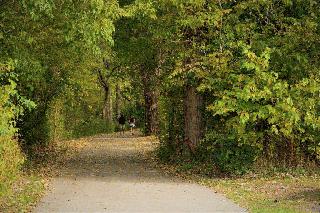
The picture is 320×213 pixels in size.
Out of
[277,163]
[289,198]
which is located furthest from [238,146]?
[289,198]

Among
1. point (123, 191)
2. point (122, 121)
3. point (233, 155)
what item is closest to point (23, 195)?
point (123, 191)

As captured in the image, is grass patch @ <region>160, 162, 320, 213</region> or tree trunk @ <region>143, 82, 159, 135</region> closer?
grass patch @ <region>160, 162, 320, 213</region>

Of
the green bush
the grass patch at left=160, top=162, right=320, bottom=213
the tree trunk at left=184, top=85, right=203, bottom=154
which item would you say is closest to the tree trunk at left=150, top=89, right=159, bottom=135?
the grass patch at left=160, top=162, right=320, bottom=213

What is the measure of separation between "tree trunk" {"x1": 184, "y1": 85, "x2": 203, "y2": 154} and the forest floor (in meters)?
1.55

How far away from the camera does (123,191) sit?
13875mm

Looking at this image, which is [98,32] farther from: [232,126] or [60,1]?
[232,126]

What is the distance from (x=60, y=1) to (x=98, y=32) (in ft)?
6.75

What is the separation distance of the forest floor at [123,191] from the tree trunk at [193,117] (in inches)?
61.2

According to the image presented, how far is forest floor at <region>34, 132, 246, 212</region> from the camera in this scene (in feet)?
37.7

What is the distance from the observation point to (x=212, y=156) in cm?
1772

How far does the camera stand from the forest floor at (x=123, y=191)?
1148 centimetres

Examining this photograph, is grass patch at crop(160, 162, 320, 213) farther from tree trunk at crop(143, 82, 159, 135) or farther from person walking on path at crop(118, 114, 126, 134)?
person walking on path at crop(118, 114, 126, 134)

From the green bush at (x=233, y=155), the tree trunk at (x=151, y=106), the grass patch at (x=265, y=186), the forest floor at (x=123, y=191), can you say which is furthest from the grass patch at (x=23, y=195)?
the tree trunk at (x=151, y=106)

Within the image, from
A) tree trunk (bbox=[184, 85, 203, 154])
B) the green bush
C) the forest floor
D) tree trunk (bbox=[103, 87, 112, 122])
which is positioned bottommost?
the forest floor
